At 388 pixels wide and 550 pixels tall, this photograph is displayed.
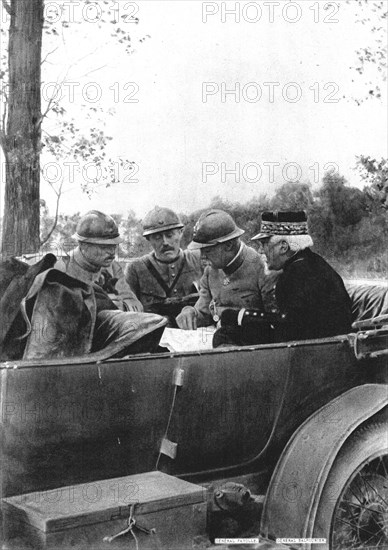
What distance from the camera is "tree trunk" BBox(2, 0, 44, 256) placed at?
383cm

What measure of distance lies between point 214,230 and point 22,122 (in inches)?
40.4

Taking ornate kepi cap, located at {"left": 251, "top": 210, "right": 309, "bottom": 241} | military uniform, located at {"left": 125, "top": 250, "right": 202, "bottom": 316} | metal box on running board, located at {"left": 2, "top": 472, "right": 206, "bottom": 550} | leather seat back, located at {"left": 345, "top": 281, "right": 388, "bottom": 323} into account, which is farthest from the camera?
leather seat back, located at {"left": 345, "top": 281, "right": 388, "bottom": 323}

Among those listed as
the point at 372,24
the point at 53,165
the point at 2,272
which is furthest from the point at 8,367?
the point at 372,24

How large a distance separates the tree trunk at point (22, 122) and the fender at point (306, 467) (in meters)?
1.58

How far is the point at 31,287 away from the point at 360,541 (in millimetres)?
2100

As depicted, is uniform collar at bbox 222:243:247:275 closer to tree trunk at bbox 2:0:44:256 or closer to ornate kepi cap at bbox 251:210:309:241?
ornate kepi cap at bbox 251:210:309:241

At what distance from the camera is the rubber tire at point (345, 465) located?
4062 mm

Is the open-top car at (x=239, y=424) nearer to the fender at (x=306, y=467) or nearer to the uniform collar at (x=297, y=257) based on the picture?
the fender at (x=306, y=467)

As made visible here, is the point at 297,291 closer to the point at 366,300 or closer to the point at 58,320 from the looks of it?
the point at 366,300

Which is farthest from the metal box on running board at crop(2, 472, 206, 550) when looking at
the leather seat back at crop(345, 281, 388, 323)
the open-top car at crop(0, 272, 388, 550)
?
the leather seat back at crop(345, 281, 388, 323)

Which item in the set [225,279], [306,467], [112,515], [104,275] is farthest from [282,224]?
[112,515]

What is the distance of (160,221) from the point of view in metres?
4.01

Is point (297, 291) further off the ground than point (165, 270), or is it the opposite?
point (165, 270)

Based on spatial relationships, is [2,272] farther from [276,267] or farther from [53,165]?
[276,267]
